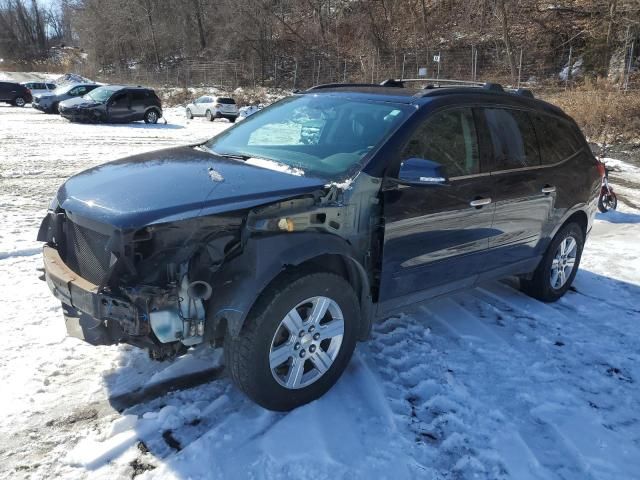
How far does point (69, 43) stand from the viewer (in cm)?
8512

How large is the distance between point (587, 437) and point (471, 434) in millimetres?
703

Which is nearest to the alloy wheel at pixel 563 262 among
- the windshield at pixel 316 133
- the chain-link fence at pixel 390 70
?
the windshield at pixel 316 133

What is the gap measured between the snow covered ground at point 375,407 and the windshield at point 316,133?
143cm

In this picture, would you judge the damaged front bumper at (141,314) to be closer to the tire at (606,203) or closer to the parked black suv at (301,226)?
the parked black suv at (301,226)

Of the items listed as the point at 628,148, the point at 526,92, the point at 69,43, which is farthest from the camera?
the point at 69,43

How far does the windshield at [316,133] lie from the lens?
11.7 ft

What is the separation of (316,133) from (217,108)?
23.7 meters

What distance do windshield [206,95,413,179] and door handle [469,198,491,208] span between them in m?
0.86

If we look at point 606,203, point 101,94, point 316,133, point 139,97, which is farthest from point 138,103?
point 316,133

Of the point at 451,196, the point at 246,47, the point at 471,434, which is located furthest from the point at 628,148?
the point at 246,47

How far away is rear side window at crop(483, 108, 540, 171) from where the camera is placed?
4.23 meters

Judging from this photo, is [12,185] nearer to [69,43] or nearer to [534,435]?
[534,435]

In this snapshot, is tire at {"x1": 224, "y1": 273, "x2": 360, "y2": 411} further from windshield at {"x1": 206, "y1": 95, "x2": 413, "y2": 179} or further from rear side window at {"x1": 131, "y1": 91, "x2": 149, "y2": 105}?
rear side window at {"x1": 131, "y1": 91, "x2": 149, "y2": 105}

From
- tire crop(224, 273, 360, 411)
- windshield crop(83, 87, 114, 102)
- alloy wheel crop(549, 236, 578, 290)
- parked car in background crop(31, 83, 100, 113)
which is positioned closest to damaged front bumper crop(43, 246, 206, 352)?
tire crop(224, 273, 360, 411)
